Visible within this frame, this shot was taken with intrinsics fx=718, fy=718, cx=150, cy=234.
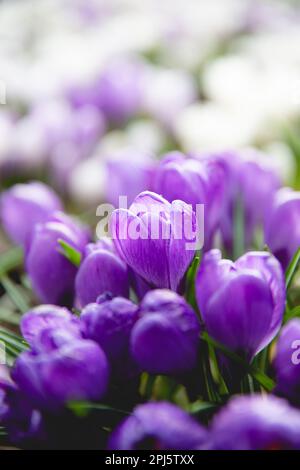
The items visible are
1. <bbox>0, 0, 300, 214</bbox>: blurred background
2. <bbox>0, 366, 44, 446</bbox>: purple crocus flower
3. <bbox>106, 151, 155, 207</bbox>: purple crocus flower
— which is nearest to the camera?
<bbox>0, 366, 44, 446</bbox>: purple crocus flower

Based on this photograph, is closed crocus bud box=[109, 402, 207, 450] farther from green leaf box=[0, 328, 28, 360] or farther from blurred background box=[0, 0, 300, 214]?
blurred background box=[0, 0, 300, 214]

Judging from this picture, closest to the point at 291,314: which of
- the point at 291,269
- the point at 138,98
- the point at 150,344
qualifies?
the point at 291,269

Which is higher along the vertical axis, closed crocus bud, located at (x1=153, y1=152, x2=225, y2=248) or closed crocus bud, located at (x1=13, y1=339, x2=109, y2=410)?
closed crocus bud, located at (x1=153, y1=152, x2=225, y2=248)

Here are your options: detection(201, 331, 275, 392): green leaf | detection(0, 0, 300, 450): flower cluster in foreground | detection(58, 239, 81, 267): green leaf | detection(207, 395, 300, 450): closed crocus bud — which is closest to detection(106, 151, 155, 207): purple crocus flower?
detection(0, 0, 300, 450): flower cluster in foreground

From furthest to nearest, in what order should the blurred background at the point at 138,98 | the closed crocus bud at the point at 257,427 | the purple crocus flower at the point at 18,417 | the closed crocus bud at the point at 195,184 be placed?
the blurred background at the point at 138,98, the closed crocus bud at the point at 195,184, the purple crocus flower at the point at 18,417, the closed crocus bud at the point at 257,427

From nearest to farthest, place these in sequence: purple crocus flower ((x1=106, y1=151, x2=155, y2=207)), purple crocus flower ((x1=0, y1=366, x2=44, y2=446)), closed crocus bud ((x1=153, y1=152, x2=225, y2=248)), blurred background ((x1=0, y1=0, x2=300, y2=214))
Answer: purple crocus flower ((x1=0, y1=366, x2=44, y2=446))
closed crocus bud ((x1=153, y1=152, x2=225, y2=248))
purple crocus flower ((x1=106, y1=151, x2=155, y2=207))
blurred background ((x1=0, y1=0, x2=300, y2=214))

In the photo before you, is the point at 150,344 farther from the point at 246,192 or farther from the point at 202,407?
the point at 246,192

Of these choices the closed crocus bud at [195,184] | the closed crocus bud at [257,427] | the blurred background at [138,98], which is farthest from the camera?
the blurred background at [138,98]

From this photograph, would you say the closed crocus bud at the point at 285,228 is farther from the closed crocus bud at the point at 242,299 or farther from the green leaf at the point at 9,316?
the green leaf at the point at 9,316

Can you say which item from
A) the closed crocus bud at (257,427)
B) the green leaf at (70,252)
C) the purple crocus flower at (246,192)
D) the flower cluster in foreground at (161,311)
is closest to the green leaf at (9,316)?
the flower cluster in foreground at (161,311)
